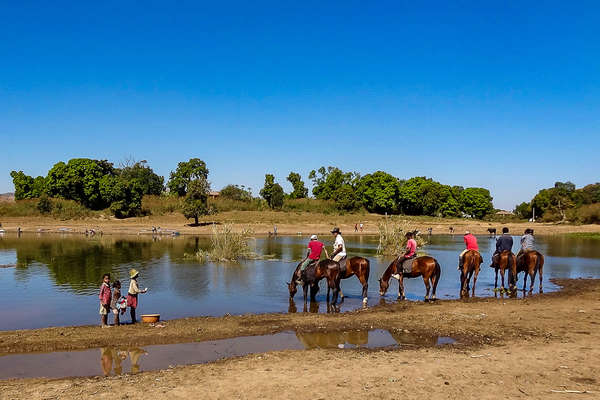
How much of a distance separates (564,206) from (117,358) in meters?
88.3

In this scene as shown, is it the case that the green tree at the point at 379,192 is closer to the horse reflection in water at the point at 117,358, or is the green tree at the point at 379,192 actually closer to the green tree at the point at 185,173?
the green tree at the point at 185,173

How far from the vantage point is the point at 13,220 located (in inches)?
2309

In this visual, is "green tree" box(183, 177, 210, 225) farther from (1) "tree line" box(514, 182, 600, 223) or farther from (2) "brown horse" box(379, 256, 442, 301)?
(1) "tree line" box(514, 182, 600, 223)

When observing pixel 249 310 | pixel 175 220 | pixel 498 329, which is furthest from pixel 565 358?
pixel 175 220

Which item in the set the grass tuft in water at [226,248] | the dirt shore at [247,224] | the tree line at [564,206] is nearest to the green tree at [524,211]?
the tree line at [564,206]

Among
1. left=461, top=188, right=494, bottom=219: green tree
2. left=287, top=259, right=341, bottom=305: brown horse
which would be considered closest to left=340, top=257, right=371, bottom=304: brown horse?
left=287, top=259, right=341, bottom=305: brown horse

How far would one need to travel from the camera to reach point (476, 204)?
326 ft

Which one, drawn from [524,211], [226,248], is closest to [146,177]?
[226,248]

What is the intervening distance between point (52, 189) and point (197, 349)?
67.1 metres

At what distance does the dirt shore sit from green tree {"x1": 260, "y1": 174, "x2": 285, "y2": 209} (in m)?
5.86

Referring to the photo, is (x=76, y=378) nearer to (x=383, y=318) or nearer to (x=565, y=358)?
(x=383, y=318)

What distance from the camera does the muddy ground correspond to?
7184mm

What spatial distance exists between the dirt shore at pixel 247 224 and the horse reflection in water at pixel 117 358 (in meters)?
40.9

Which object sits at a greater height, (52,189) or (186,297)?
(52,189)
